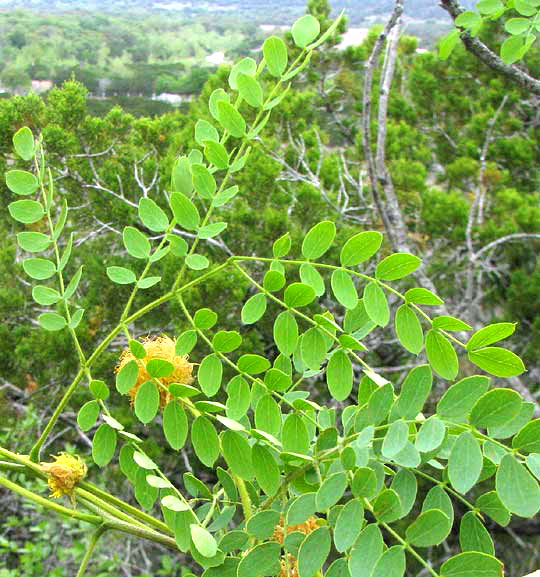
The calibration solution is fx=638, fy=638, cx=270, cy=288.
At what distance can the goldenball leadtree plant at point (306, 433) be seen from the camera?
308 millimetres

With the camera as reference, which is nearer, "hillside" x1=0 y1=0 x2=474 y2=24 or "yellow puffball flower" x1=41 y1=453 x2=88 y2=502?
"yellow puffball flower" x1=41 y1=453 x2=88 y2=502

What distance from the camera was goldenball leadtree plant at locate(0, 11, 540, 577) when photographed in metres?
0.31

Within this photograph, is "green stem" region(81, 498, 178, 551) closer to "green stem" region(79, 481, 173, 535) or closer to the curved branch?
"green stem" region(79, 481, 173, 535)

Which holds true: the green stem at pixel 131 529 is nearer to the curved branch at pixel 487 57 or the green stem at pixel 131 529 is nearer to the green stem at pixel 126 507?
the green stem at pixel 126 507

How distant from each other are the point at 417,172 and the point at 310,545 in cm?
210

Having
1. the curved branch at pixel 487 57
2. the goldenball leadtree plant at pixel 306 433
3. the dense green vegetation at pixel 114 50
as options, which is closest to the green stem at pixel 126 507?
the goldenball leadtree plant at pixel 306 433

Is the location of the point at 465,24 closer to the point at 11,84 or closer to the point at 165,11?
the point at 11,84

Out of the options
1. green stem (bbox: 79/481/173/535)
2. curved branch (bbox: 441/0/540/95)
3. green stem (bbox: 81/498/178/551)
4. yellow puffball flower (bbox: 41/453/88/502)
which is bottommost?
green stem (bbox: 79/481/173/535)

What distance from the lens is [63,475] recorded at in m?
0.38

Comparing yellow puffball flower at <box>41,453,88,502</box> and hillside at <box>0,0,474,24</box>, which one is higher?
yellow puffball flower at <box>41,453,88,502</box>

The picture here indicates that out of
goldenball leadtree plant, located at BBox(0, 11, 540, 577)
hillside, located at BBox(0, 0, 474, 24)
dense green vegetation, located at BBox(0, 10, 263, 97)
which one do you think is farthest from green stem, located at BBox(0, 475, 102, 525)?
hillside, located at BBox(0, 0, 474, 24)

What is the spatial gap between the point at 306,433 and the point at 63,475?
0.15 meters

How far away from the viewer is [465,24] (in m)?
0.95

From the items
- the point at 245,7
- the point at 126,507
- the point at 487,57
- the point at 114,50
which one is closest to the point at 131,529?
the point at 126,507
